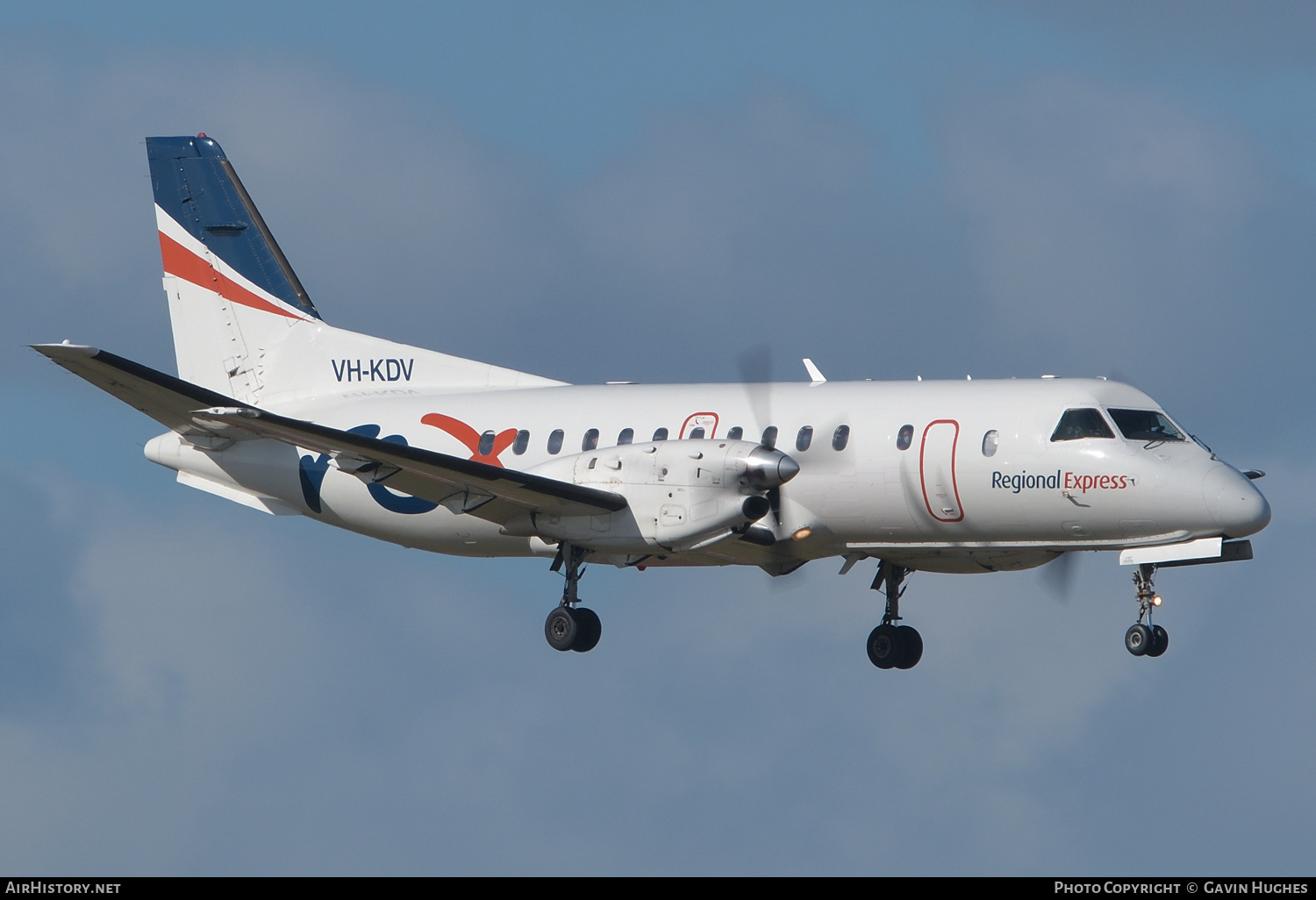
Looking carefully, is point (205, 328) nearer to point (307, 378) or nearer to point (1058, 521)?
point (307, 378)

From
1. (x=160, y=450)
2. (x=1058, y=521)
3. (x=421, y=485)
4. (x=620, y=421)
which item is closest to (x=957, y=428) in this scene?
(x=1058, y=521)

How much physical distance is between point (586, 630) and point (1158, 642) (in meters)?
7.34

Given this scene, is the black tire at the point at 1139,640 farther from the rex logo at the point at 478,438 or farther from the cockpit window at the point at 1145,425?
the rex logo at the point at 478,438

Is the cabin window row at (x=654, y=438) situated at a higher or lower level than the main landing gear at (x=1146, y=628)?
higher

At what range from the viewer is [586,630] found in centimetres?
2578

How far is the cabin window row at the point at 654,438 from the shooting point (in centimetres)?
2491

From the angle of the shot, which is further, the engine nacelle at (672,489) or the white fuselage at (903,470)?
the engine nacelle at (672,489)

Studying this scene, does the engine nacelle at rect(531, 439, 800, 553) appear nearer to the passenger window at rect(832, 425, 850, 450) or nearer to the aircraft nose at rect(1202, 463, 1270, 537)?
the passenger window at rect(832, 425, 850, 450)

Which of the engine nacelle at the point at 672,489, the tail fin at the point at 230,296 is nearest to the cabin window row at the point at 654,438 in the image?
the engine nacelle at the point at 672,489

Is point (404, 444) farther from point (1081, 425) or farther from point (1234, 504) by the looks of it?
point (1234, 504)

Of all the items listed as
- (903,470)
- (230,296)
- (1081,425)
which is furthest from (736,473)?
(230,296)

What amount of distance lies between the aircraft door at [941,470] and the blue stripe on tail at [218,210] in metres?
11.6

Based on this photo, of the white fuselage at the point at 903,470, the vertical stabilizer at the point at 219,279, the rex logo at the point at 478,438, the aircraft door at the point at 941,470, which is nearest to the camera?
the white fuselage at the point at 903,470

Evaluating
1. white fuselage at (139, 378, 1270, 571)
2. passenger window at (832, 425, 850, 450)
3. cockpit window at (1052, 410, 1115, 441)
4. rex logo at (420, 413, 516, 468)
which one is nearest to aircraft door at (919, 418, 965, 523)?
white fuselage at (139, 378, 1270, 571)
